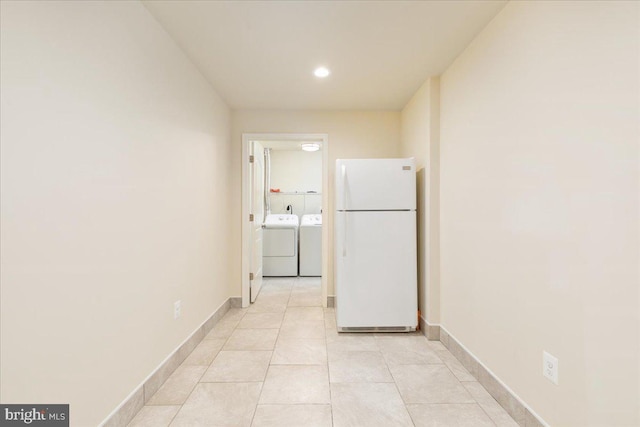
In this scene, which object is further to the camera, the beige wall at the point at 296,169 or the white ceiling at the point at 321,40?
the beige wall at the point at 296,169

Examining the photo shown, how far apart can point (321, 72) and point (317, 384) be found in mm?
2285

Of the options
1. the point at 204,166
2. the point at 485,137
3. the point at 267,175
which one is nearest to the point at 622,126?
the point at 485,137

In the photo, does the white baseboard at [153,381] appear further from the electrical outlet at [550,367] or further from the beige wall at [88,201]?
the electrical outlet at [550,367]

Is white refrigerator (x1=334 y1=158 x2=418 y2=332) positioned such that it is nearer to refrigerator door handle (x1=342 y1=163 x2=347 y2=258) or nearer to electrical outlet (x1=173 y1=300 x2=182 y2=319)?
refrigerator door handle (x1=342 y1=163 x2=347 y2=258)

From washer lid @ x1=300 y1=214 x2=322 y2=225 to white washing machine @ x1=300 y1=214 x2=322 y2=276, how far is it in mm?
69

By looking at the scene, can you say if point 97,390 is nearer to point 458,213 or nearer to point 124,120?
point 124,120

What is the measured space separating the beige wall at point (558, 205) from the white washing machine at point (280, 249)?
10.7ft

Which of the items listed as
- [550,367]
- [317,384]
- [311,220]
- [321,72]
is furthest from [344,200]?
[311,220]

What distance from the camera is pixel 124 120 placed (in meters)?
1.54

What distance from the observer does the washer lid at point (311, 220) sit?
5.24m

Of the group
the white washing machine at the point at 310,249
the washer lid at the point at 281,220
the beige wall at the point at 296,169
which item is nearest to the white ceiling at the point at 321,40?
the washer lid at the point at 281,220

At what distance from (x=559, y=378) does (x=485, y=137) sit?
131cm

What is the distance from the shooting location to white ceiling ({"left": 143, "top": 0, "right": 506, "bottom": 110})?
5.69ft

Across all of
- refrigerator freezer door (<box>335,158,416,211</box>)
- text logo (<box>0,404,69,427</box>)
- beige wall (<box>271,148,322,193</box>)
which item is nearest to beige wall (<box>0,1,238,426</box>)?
text logo (<box>0,404,69,427</box>)
